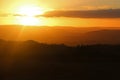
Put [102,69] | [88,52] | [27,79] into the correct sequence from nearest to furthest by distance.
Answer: [27,79] → [102,69] → [88,52]

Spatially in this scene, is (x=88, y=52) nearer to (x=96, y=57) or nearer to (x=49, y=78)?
(x=96, y=57)

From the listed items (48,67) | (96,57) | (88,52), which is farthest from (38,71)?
(88,52)

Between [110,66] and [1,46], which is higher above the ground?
[1,46]

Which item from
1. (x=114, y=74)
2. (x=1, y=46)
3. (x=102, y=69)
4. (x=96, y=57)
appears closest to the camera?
(x=114, y=74)

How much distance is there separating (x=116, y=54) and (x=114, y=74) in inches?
448

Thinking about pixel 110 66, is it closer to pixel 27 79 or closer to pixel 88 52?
pixel 27 79

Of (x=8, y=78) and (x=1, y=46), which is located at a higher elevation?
(x=1, y=46)

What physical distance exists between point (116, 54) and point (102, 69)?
9.78 meters

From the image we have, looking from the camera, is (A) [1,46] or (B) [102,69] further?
(A) [1,46]

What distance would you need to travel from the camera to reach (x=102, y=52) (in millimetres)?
35688

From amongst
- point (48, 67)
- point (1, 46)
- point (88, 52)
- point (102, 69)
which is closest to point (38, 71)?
point (48, 67)

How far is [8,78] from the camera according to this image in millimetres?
21297

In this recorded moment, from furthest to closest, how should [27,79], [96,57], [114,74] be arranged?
[96,57] → [114,74] → [27,79]

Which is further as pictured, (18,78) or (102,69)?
(102,69)
